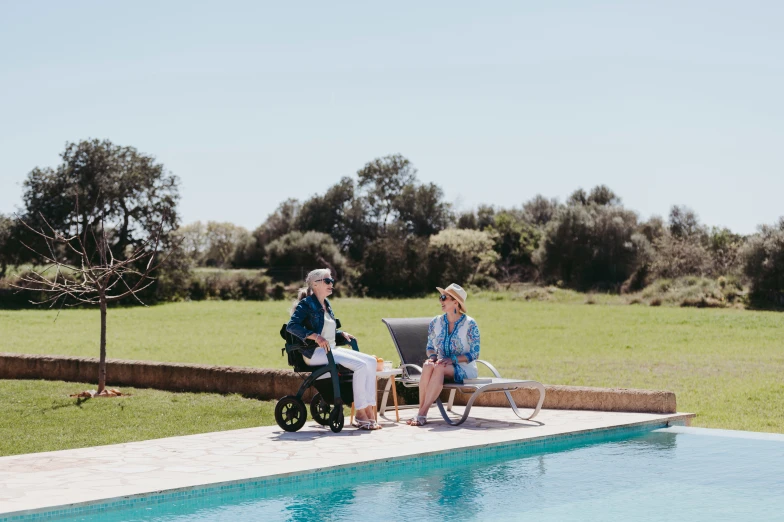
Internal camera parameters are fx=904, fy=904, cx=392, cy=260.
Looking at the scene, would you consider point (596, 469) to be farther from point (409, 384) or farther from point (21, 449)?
point (21, 449)

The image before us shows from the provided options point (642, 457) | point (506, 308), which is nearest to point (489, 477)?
point (642, 457)

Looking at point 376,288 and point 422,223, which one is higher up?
point 422,223

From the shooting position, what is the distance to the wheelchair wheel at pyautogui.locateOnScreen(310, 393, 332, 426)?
316 inches

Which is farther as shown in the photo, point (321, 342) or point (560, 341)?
point (560, 341)

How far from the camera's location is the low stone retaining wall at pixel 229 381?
8.93 metres

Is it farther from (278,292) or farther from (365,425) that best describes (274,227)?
(365,425)

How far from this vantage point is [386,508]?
18.7ft

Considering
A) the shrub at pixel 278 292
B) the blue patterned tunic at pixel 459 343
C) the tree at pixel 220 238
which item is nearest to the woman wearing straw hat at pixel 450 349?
the blue patterned tunic at pixel 459 343

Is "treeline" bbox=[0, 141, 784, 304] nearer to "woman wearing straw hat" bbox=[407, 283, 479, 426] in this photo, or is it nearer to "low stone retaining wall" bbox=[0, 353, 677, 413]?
"low stone retaining wall" bbox=[0, 353, 677, 413]

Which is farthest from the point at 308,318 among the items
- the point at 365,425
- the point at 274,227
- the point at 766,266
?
the point at 274,227

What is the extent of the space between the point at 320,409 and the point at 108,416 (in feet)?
8.69

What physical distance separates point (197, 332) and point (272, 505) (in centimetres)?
2048

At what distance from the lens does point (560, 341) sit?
22.3m

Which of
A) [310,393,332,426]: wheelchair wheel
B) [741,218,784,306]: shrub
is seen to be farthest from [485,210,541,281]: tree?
[310,393,332,426]: wheelchair wheel
